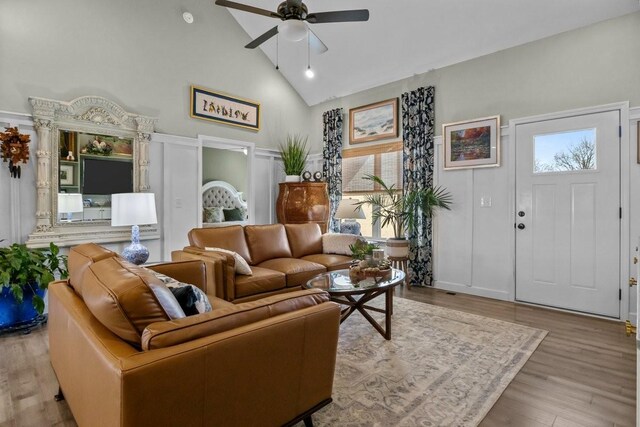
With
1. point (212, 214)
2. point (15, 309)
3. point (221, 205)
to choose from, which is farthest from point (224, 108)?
point (15, 309)

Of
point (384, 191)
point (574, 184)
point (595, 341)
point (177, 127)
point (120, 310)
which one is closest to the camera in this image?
point (120, 310)

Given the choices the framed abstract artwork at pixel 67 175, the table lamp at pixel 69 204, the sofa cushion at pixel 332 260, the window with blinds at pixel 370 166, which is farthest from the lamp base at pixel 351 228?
the framed abstract artwork at pixel 67 175

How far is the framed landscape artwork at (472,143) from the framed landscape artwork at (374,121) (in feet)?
2.77

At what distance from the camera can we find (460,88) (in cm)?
445

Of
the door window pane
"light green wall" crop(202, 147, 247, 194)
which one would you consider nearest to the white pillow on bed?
"light green wall" crop(202, 147, 247, 194)

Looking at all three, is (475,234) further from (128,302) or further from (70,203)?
(70,203)

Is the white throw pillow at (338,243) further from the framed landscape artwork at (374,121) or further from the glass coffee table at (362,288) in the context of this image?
the framed landscape artwork at (374,121)

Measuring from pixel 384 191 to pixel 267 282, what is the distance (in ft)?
8.74

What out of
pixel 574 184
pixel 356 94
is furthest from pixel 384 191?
pixel 574 184

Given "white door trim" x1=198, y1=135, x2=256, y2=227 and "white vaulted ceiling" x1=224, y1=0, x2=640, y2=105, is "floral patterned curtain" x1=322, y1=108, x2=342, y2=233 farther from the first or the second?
"white door trim" x1=198, y1=135, x2=256, y2=227

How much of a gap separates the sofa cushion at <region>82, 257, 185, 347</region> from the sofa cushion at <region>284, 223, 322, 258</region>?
3.00 metres

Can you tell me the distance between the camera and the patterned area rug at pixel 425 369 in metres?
1.88

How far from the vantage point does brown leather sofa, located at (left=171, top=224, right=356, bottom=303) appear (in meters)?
3.04

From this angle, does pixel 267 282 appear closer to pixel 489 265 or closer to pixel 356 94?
pixel 489 265
